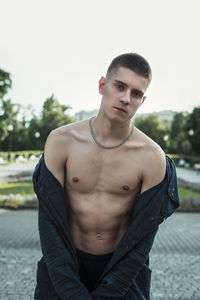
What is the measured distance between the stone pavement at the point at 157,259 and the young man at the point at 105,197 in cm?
272

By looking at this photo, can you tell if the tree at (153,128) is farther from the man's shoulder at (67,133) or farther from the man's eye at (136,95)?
the man's eye at (136,95)

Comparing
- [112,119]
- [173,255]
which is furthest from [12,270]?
[112,119]

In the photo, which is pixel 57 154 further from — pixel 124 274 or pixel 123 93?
pixel 124 274

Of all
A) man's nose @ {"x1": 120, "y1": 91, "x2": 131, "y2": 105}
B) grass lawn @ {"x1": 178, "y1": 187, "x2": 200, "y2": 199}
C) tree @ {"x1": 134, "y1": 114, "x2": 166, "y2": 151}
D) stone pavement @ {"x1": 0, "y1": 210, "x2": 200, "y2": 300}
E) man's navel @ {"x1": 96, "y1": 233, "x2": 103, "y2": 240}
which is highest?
man's nose @ {"x1": 120, "y1": 91, "x2": 131, "y2": 105}

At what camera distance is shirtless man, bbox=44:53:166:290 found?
7.98 feet

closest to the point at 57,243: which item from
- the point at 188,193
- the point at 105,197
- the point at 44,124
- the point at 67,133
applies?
the point at 105,197

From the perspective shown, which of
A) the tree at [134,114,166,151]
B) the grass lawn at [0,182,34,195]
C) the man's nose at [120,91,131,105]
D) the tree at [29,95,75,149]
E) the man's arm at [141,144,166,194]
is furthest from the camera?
the tree at [134,114,166,151]

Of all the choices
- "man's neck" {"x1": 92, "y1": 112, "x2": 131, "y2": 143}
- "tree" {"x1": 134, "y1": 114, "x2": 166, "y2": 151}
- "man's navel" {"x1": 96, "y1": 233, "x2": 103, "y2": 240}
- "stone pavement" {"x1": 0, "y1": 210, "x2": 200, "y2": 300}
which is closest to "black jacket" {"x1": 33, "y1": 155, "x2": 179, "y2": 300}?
"man's navel" {"x1": 96, "y1": 233, "x2": 103, "y2": 240}

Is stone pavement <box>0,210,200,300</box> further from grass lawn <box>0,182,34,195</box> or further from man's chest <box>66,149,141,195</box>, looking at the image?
grass lawn <box>0,182,34,195</box>

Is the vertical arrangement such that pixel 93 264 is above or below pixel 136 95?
below

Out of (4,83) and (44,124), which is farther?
(44,124)

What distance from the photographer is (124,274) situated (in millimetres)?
2361

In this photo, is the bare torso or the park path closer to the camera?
the bare torso

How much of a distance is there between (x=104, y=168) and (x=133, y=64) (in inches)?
28.6
